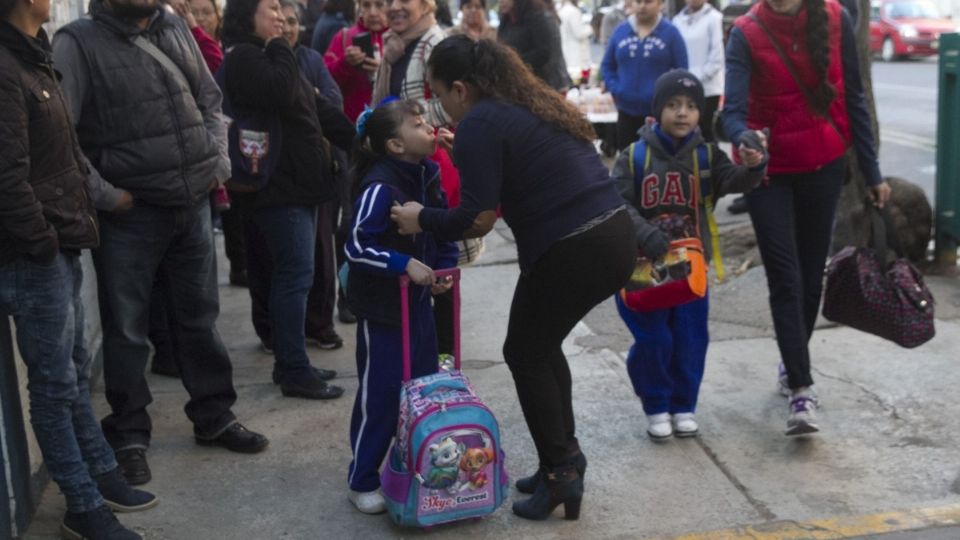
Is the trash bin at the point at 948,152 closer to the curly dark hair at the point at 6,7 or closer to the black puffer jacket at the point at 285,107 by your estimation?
the black puffer jacket at the point at 285,107

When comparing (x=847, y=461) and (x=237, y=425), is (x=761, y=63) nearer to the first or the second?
(x=847, y=461)

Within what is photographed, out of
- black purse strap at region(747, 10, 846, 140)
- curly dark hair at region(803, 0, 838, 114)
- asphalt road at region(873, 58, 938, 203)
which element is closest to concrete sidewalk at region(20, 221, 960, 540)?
black purse strap at region(747, 10, 846, 140)

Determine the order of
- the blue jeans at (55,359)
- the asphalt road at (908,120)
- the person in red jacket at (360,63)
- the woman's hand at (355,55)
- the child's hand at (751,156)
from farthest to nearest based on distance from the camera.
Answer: the asphalt road at (908,120) < the person in red jacket at (360,63) < the woman's hand at (355,55) < the child's hand at (751,156) < the blue jeans at (55,359)

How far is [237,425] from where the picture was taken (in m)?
5.04

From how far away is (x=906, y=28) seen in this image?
84.6 feet

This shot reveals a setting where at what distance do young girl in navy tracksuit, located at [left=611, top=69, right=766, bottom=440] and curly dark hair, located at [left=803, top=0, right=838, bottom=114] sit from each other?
47 cm

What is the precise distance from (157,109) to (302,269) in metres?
1.23

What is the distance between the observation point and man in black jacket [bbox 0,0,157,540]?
360cm

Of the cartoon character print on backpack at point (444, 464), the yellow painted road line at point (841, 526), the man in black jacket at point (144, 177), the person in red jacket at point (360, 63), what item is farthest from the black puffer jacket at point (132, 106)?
the yellow painted road line at point (841, 526)

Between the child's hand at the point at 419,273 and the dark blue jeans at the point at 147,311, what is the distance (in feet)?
3.34

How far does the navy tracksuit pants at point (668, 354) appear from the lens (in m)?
5.01

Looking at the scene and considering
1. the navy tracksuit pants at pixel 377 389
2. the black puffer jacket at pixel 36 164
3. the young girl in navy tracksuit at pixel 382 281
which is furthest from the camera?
the navy tracksuit pants at pixel 377 389

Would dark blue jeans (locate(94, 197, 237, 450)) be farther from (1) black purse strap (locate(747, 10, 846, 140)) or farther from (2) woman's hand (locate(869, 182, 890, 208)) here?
(2) woman's hand (locate(869, 182, 890, 208))

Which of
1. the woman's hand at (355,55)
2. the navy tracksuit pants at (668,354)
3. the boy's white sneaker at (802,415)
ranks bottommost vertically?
the boy's white sneaker at (802,415)
